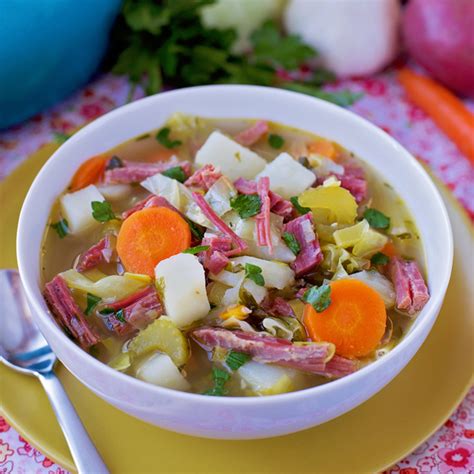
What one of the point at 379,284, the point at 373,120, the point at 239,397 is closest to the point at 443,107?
the point at 373,120

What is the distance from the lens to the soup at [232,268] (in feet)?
5.59

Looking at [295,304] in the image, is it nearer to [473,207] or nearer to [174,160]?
[174,160]

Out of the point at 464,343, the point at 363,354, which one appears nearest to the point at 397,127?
the point at 464,343

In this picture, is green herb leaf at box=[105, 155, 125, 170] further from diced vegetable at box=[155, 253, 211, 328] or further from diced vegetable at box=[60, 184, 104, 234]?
diced vegetable at box=[155, 253, 211, 328]

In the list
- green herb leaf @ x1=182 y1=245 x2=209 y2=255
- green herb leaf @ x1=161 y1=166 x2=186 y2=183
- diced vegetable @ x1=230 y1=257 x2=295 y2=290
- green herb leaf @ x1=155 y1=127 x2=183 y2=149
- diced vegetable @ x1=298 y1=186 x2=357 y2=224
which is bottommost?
green herb leaf @ x1=155 y1=127 x2=183 y2=149

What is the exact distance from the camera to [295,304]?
1823 mm

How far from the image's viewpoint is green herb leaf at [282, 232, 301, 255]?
6.17ft

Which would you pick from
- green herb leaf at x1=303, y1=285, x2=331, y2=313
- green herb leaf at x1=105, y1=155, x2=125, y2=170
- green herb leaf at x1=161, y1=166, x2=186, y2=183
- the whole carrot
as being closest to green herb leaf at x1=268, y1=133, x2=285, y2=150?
green herb leaf at x1=161, y1=166, x2=186, y2=183

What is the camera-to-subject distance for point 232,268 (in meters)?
1.81

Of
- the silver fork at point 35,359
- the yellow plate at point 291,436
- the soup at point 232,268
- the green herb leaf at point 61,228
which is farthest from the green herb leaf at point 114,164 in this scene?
the yellow plate at point 291,436

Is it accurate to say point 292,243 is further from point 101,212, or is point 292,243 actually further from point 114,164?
point 114,164

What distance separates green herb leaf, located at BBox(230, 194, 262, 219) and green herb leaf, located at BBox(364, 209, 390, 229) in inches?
14.8

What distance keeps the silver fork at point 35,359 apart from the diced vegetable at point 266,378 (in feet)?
1.31

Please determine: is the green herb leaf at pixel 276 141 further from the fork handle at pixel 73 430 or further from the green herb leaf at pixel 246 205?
the fork handle at pixel 73 430
